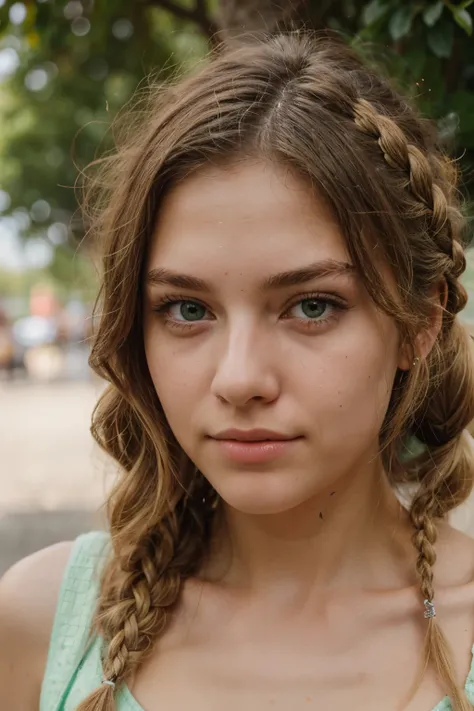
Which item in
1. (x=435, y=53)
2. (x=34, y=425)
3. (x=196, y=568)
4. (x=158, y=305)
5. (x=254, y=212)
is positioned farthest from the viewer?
(x=34, y=425)

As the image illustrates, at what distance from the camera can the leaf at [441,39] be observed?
2.37 metres

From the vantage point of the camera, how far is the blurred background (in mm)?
2461

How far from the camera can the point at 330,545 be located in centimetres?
206

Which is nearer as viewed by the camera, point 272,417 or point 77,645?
point 272,417

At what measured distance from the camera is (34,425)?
1502 cm

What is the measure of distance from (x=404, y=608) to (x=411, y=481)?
0.41m

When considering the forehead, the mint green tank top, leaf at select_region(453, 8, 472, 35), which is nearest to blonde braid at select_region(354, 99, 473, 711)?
the mint green tank top

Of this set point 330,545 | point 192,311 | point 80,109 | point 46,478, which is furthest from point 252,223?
point 46,478

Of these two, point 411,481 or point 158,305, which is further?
point 411,481

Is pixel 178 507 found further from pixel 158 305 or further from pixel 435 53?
pixel 435 53

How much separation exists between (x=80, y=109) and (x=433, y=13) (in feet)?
22.3

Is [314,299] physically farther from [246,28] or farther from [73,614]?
[246,28]

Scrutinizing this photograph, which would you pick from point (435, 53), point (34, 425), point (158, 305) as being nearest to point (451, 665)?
point (158, 305)

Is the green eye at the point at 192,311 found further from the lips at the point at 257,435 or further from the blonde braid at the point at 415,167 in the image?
the blonde braid at the point at 415,167
